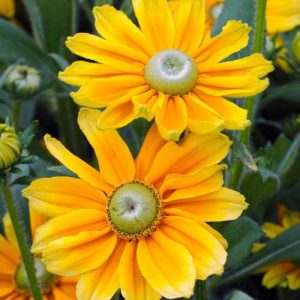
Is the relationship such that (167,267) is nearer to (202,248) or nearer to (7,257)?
(202,248)

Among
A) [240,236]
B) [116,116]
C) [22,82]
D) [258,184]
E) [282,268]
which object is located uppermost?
[116,116]

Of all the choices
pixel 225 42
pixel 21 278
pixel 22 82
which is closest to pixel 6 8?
pixel 22 82

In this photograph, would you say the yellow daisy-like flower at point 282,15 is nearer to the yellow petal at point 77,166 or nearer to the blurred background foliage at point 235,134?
the blurred background foliage at point 235,134

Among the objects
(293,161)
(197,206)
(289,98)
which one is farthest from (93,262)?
(289,98)

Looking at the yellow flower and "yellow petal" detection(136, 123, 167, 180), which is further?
the yellow flower

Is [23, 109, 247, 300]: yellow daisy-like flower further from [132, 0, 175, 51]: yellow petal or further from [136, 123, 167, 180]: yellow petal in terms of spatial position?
[132, 0, 175, 51]: yellow petal

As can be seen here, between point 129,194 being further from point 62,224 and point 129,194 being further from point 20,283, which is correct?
point 20,283

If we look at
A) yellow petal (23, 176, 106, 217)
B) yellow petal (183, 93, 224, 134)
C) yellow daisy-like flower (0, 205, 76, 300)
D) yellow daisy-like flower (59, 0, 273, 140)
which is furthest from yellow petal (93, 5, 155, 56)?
yellow daisy-like flower (0, 205, 76, 300)
